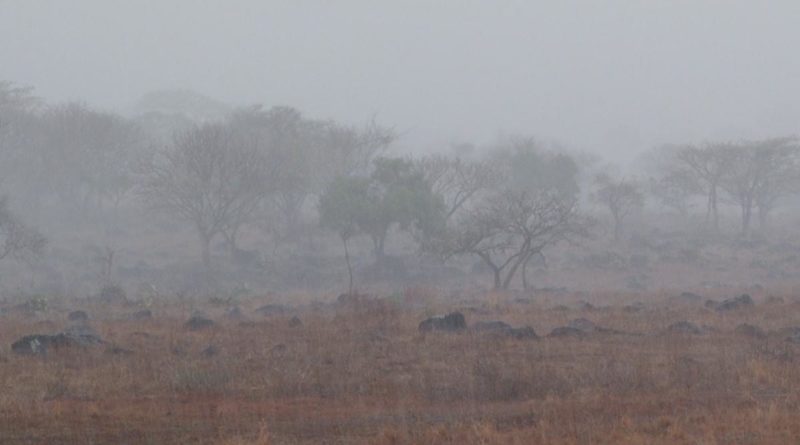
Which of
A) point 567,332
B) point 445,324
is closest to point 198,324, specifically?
point 445,324

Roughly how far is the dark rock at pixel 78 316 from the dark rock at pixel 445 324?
9.59 meters

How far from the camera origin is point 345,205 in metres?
48.9

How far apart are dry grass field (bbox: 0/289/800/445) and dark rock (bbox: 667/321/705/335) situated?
0.24m

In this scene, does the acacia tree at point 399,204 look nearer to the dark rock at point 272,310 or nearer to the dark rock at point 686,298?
the dark rock at point 686,298

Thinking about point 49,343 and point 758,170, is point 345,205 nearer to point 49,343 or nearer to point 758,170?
point 758,170

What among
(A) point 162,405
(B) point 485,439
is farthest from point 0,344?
(B) point 485,439

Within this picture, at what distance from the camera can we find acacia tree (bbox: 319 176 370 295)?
48.8 m

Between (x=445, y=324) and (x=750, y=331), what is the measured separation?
5.91 m

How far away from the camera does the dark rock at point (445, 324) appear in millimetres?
19969

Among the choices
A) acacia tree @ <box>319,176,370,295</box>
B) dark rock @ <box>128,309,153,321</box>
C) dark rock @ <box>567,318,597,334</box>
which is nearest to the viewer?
dark rock @ <box>567,318,597,334</box>

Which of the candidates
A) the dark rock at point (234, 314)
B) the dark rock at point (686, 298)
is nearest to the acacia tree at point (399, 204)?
the dark rock at point (686, 298)

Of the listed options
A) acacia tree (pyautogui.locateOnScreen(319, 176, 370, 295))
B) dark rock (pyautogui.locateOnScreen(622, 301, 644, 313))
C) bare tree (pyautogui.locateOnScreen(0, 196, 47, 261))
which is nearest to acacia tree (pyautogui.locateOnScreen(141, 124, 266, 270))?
acacia tree (pyautogui.locateOnScreen(319, 176, 370, 295))

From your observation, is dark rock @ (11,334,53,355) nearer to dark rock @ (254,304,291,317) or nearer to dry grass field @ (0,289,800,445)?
dry grass field @ (0,289,800,445)

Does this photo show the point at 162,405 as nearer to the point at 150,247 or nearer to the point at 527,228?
the point at 527,228
